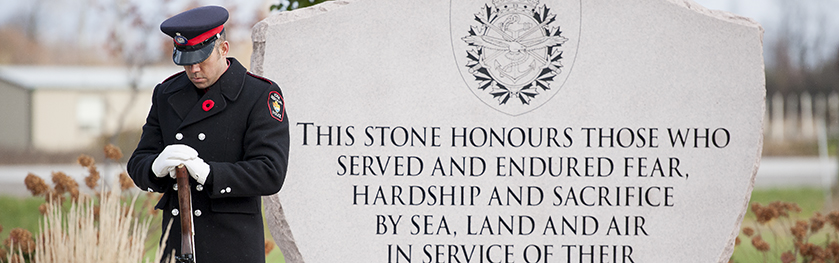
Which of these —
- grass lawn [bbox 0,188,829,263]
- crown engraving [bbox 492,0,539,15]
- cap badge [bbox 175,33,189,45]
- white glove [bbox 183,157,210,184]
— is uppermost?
crown engraving [bbox 492,0,539,15]

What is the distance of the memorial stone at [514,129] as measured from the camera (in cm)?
384

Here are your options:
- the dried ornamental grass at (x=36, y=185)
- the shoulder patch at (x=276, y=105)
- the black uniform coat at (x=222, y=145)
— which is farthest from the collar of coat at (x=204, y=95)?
the dried ornamental grass at (x=36, y=185)

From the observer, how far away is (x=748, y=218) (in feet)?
27.6

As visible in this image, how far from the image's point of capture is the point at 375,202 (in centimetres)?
386

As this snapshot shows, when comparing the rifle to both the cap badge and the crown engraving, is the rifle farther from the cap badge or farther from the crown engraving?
the crown engraving

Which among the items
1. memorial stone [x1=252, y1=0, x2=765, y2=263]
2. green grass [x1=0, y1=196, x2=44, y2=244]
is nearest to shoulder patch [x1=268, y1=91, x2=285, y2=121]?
memorial stone [x1=252, y1=0, x2=765, y2=263]

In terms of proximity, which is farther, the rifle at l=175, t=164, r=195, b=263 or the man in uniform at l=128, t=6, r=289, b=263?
the man in uniform at l=128, t=6, r=289, b=263

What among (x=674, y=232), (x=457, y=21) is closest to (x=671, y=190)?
(x=674, y=232)

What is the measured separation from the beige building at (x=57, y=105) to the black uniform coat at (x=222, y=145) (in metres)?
5.79

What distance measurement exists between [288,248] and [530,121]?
1486 mm

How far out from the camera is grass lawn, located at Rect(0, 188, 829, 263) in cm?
665

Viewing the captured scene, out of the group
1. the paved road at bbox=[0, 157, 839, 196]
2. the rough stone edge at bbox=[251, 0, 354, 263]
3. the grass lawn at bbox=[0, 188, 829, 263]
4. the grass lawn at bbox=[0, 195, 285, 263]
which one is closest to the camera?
the rough stone edge at bbox=[251, 0, 354, 263]

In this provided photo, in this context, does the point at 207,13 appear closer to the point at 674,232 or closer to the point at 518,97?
the point at 518,97

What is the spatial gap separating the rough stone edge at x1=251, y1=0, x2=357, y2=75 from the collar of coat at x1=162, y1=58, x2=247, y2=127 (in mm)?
1381
